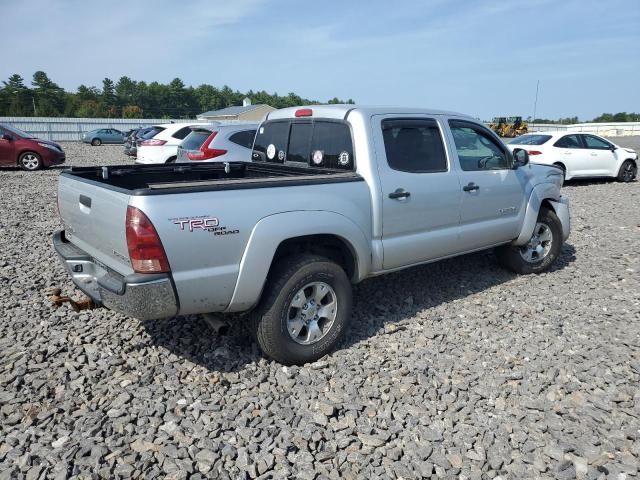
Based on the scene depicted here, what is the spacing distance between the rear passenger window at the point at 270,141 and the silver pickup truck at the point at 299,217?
0.02m

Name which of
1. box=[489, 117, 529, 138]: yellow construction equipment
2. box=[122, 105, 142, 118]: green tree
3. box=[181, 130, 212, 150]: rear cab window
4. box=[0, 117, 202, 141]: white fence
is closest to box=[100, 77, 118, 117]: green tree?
box=[122, 105, 142, 118]: green tree

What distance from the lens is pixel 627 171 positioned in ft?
46.6

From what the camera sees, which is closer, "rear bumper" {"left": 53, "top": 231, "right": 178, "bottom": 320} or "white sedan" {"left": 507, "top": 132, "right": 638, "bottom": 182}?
"rear bumper" {"left": 53, "top": 231, "right": 178, "bottom": 320}

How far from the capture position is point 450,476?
262cm

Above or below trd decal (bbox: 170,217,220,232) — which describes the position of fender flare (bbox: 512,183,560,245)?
below

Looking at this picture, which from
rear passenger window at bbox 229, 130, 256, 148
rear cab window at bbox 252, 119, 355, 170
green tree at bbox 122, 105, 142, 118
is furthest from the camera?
green tree at bbox 122, 105, 142, 118

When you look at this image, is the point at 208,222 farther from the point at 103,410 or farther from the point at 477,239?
the point at 477,239

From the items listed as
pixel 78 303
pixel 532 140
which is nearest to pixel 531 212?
pixel 78 303

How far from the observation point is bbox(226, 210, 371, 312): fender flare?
3.23 meters

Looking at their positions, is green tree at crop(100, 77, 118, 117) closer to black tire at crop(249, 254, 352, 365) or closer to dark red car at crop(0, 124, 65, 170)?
dark red car at crop(0, 124, 65, 170)

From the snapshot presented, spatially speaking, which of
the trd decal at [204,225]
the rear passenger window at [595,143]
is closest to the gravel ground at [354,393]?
the trd decal at [204,225]

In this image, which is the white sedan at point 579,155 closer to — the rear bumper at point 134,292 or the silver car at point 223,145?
the silver car at point 223,145

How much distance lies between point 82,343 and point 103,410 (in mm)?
1038

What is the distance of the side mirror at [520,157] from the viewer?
5.16 m
